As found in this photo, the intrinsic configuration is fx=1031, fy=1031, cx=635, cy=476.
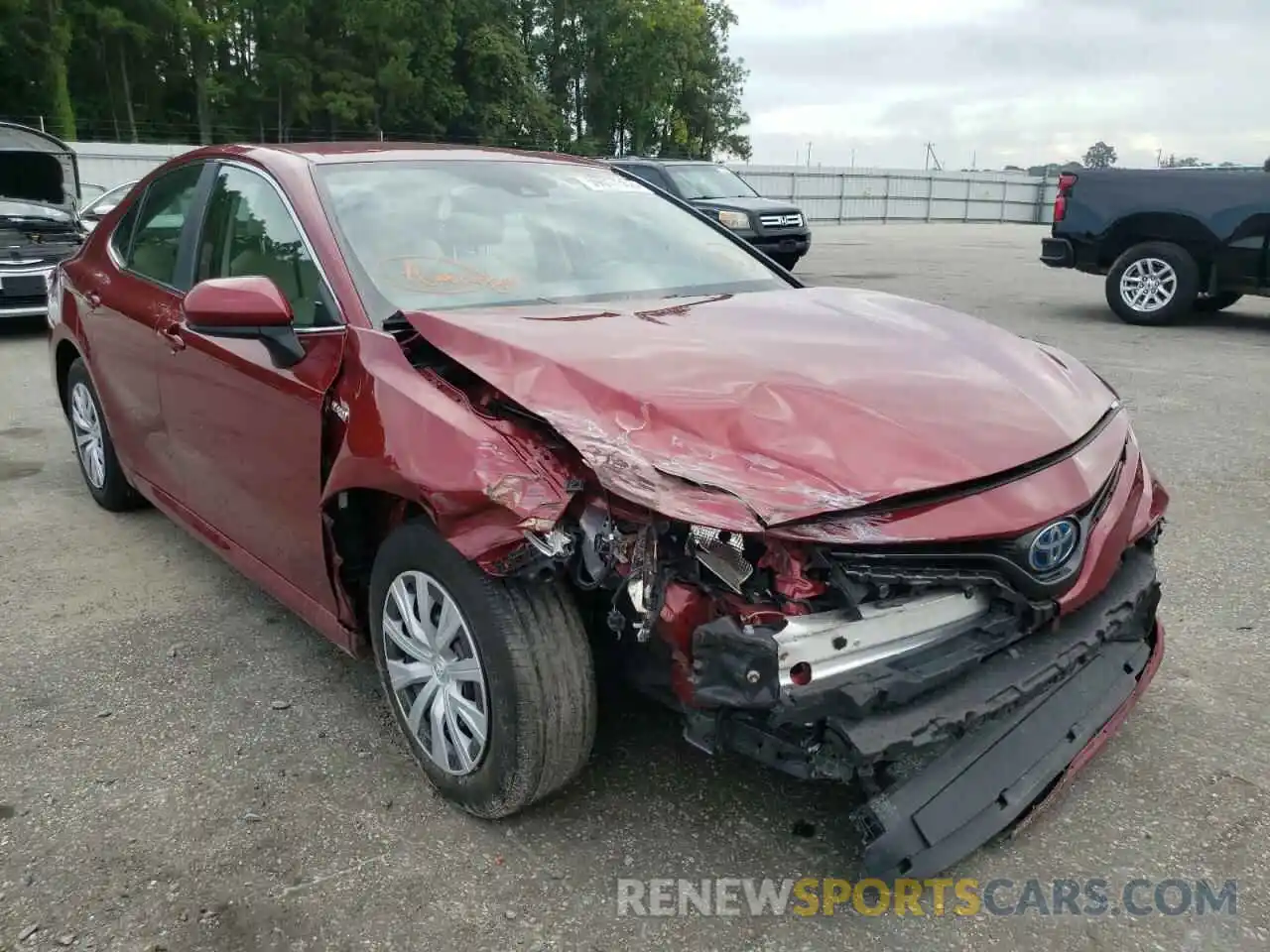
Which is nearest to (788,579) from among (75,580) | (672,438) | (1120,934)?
(672,438)

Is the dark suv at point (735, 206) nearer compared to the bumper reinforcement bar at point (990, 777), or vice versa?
the bumper reinforcement bar at point (990, 777)

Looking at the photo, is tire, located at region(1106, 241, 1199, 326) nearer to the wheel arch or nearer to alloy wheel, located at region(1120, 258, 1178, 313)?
alloy wheel, located at region(1120, 258, 1178, 313)

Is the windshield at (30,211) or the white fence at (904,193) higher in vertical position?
the windshield at (30,211)

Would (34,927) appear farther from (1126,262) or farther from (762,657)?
(1126,262)

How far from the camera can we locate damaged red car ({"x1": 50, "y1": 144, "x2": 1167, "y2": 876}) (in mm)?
2053

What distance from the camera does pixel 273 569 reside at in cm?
314

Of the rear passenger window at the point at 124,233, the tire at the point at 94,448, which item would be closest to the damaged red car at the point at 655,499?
the rear passenger window at the point at 124,233

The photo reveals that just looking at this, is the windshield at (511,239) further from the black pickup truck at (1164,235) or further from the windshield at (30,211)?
the windshield at (30,211)

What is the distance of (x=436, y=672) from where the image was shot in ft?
8.21

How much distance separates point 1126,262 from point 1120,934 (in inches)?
372

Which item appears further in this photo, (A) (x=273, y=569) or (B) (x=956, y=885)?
(A) (x=273, y=569)

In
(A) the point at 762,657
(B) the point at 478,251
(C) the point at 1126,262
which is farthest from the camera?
(C) the point at 1126,262

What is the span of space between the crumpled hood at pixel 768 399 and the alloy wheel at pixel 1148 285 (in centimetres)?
811

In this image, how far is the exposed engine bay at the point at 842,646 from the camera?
6.55 ft
